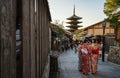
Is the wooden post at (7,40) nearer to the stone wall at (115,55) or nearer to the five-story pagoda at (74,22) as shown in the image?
the stone wall at (115,55)

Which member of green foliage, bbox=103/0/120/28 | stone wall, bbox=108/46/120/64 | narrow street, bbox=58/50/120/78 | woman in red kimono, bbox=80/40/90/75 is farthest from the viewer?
green foliage, bbox=103/0/120/28

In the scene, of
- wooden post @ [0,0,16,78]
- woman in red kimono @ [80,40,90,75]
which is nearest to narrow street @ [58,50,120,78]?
woman in red kimono @ [80,40,90,75]

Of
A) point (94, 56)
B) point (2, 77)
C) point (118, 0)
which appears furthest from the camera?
point (118, 0)

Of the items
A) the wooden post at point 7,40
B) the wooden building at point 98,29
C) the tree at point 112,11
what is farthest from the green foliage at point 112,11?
the wooden building at point 98,29

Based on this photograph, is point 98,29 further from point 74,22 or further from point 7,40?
point 7,40

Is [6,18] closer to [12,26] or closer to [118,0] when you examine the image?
[12,26]

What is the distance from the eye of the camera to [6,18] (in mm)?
1922

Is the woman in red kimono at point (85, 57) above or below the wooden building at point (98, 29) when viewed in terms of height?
below

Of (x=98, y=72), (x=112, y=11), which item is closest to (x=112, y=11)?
(x=112, y=11)

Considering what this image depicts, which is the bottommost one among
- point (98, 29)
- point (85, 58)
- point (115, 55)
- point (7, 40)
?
point (115, 55)

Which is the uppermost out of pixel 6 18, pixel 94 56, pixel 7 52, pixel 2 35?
pixel 6 18

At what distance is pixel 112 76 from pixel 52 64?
307 centimetres

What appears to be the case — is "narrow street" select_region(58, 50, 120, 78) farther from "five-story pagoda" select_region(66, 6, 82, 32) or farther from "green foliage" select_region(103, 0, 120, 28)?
"five-story pagoda" select_region(66, 6, 82, 32)

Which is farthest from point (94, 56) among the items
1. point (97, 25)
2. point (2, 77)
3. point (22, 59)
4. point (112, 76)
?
point (97, 25)
